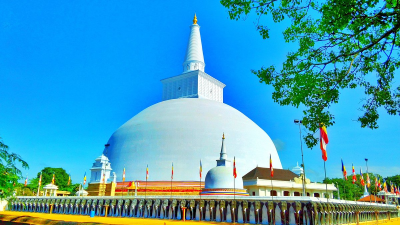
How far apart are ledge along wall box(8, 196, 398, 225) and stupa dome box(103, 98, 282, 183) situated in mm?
6506

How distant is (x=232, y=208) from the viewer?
86.1 feet

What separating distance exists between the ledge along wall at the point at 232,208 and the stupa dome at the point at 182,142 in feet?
21.3

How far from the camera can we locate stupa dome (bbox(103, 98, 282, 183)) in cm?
3925

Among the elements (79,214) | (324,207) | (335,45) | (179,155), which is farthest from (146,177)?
(335,45)

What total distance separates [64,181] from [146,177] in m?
51.2

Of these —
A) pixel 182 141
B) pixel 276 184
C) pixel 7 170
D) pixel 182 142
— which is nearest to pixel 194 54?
pixel 182 141

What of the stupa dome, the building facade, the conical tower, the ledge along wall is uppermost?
the conical tower

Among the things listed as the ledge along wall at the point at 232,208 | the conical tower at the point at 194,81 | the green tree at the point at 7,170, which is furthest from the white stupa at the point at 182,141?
the green tree at the point at 7,170

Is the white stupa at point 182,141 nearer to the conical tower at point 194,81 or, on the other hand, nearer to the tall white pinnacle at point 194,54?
the conical tower at point 194,81

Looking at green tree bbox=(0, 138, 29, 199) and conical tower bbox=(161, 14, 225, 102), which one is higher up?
conical tower bbox=(161, 14, 225, 102)

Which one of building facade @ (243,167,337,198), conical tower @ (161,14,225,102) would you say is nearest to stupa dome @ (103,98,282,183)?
building facade @ (243,167,337,198)

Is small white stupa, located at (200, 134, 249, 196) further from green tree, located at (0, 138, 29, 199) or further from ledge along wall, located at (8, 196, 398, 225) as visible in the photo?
green tree, located at (0, 138, 29, 199)

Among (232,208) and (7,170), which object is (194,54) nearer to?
(232,208)

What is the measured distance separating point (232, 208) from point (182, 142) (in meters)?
15.6
